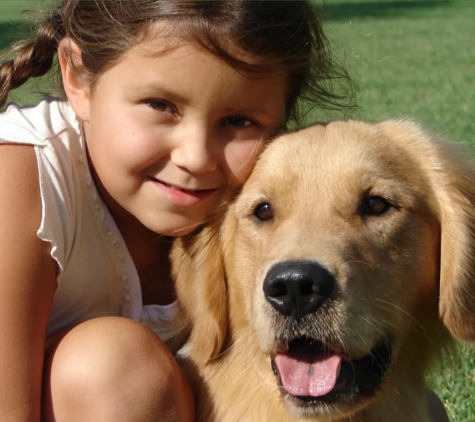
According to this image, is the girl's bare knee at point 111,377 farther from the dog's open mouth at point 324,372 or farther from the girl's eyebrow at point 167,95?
the girl's eyebrow at point 167,95

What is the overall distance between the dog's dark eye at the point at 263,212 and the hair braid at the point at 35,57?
1.31 meters

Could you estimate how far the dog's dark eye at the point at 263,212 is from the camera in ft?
10.7

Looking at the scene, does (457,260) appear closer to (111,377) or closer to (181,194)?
(181,194)

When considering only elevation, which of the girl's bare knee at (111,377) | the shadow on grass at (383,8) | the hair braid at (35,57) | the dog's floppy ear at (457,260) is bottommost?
the shadow on grass at (383,8)

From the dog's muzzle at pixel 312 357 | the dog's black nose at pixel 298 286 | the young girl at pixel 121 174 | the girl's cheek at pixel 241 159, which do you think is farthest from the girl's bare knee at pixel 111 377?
the girl's cheek at pixel 241 159

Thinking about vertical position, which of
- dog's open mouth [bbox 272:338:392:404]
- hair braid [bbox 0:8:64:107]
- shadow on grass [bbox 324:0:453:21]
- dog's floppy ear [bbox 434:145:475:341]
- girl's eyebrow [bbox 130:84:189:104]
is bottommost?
shadow on grass [bbox 324:0:453:21]

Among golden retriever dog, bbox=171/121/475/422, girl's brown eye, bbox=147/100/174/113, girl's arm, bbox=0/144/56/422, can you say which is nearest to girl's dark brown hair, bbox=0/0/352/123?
girl's brown eye, bbox=147/100/174/113

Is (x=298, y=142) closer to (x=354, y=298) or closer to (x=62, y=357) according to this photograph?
(x=354, y=298)

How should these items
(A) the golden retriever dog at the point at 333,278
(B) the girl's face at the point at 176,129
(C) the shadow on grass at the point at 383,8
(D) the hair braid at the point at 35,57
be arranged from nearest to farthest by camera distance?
(A) the golden retriever dog at the point at 333,278 < (B) the girl's face at the point at 176,129 < (D) the hair braid at the point at 35,57 < (C) the shadow on grass at the point at 383,8

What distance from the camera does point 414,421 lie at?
327 cm

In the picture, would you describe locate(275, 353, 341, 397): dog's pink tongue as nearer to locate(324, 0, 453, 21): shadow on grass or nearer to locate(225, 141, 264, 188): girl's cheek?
locate(225, 141, 264, 188): girl's cheek

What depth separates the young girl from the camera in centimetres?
302

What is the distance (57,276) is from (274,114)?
1.11 metres

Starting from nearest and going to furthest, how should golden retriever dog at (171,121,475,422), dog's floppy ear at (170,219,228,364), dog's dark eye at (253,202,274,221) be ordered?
golden retriever dog at (171,121,475,422), dog's dark eye at (253,202,274,221), dog's floppy ear at (170,219,228,364)
